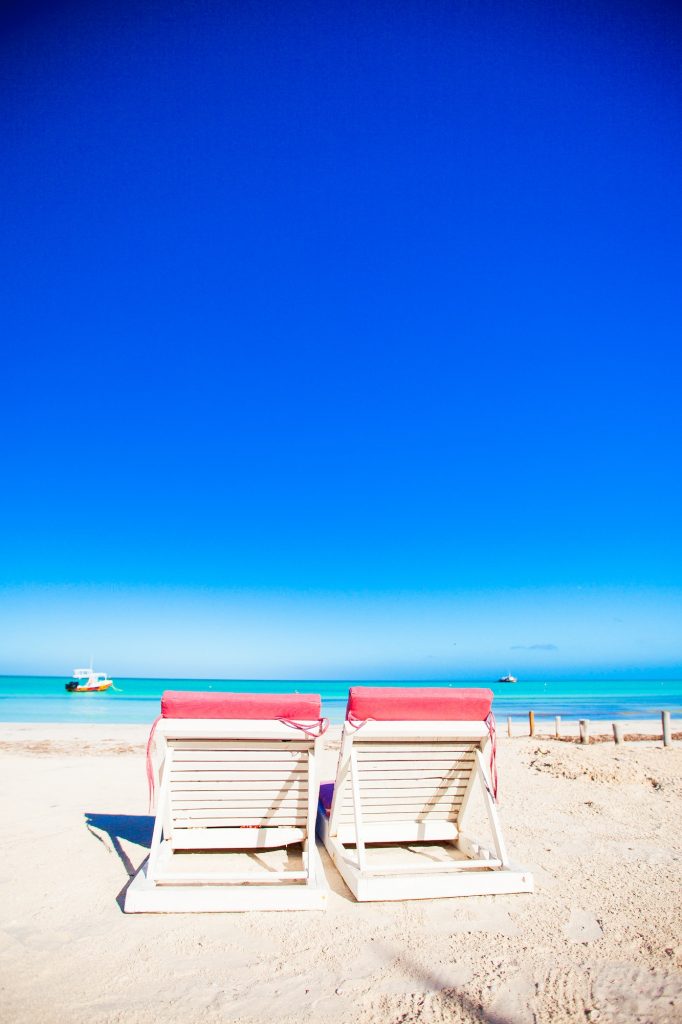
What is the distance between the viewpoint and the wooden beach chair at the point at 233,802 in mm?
4004

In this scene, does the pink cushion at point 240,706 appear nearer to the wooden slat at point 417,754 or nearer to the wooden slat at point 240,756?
the wooden slat at point 240,756

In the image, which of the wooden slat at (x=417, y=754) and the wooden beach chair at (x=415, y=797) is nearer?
the wooden beach chair at (x=415, y=797)

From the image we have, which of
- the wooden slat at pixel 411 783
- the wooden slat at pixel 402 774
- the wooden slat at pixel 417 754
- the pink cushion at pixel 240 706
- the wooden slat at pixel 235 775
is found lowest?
the wooden slat at pixel 411 783

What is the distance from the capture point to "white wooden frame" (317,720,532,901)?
14.0 ft

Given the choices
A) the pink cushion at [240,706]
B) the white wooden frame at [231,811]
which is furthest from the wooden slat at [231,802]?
the pink cushion at [240,706]

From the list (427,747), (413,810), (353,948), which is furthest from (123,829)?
(353,948)

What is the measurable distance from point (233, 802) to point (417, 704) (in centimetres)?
166

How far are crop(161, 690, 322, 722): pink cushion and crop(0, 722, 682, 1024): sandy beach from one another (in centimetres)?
122

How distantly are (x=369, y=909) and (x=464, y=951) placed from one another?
0.78 meters

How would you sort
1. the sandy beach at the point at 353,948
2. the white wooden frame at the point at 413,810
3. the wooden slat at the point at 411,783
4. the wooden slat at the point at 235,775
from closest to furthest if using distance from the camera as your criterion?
the sandy beach at the point at 353,948 < the white wooden frame at the point at 413,810 < the wooden slat at the point at 235,775 < the wooden slat at the point at 411,783

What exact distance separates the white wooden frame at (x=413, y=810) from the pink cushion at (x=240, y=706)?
372 mm

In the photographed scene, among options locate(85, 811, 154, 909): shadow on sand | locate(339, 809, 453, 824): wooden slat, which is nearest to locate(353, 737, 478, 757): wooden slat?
locate(339, 809, 453, 824): wooden slat

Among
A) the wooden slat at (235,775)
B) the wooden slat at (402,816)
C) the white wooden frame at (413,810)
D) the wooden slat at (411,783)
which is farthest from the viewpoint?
the wooden slat at (402,816)

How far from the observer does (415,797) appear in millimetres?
5117
